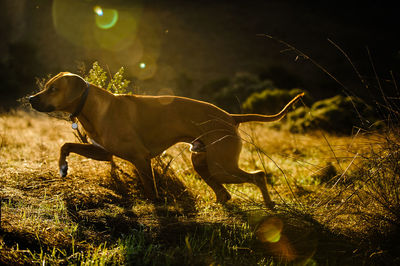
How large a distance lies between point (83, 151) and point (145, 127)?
745mm

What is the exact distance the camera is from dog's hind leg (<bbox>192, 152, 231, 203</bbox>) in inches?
150

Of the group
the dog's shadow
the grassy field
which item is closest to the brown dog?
the dog's shadow

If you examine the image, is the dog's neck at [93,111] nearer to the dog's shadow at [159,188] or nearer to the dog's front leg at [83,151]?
the dog's front leg at [83,151]

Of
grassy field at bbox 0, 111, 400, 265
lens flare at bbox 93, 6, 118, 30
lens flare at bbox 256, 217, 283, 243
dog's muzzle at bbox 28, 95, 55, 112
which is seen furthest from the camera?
lens flare at bbox 93, 6, 118, 30

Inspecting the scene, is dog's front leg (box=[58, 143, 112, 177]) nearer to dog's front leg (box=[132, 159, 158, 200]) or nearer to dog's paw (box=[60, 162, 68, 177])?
dog's paw (box=[60, 162, 68, 177])

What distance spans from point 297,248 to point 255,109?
11.4m

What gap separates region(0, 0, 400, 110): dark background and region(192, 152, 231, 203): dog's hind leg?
50.4ft

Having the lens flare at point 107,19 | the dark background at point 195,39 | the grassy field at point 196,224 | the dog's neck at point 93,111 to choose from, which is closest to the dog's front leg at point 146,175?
the grassy field at point 196,224

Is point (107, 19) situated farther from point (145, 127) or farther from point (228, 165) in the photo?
point (228, 165)

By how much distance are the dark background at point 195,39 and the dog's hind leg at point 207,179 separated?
15.3 m

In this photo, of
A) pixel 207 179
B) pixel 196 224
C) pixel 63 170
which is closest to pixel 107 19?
pixel 63 170

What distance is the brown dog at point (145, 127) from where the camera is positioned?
3.47 m

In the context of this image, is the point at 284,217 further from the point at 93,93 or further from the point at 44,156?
the point at 44,156

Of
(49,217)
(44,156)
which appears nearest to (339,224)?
(49,217)
